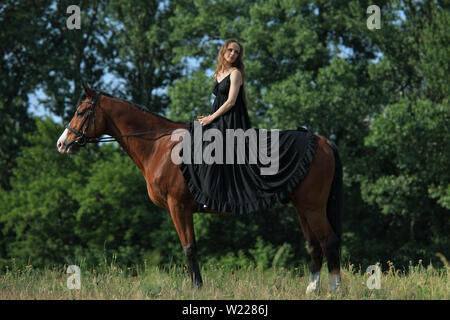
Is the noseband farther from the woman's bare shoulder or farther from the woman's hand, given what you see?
the woman's bare shoulder

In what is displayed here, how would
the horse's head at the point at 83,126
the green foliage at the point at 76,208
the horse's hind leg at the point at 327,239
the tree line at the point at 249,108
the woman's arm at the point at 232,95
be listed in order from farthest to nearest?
the green foliage at the point at 76,208 < the tree line at the point at 249,108 < the horse's head at the point at 83,126 < the woman's arm at the point at 232,95 < the horse's hind leg at the point at 327,239

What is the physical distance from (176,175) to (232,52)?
5.31 ft

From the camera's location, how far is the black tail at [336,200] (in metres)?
5.93

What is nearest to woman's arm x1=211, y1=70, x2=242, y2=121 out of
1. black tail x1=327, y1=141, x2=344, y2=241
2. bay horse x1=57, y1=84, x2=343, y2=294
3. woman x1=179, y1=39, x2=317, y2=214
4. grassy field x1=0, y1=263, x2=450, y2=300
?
woman x1=179, y1=39, x2=317, y2=214

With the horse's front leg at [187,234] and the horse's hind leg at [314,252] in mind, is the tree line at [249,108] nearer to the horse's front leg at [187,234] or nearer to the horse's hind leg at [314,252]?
the horse's hind leg at [314,252]

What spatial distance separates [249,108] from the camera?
18844 millimetres

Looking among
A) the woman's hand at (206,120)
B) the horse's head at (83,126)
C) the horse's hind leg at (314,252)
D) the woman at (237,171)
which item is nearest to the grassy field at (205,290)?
the horse's hind leg at (314,252)

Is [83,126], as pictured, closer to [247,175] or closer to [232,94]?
[232,94]

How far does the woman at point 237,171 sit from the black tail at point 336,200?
16.5 inches

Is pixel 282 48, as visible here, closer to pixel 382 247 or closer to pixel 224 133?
pixel 382 247

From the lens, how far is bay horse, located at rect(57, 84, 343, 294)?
5.70 metres

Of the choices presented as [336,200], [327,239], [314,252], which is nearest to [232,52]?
[336,200]
